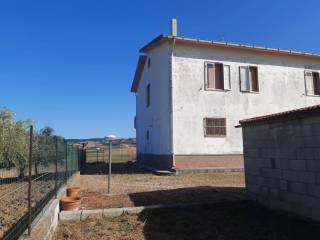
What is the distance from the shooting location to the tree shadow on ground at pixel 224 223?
20.8 ft

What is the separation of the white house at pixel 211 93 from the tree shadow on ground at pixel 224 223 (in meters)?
9.78

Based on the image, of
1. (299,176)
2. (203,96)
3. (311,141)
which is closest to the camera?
(311,141)

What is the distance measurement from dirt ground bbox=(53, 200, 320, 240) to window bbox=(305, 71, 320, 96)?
16.5 m

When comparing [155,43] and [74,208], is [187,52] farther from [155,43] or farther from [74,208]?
[74,208]

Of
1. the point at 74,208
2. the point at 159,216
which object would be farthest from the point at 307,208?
the point at 74,208

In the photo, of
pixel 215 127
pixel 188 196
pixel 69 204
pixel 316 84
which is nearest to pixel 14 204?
pixel 69 204

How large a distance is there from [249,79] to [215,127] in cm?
367

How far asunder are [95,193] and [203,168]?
8.85 metres

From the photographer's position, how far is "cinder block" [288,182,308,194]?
7.09 metres

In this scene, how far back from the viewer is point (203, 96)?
19594mm

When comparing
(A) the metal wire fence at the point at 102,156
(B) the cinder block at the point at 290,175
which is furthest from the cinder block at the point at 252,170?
(A) the metal wire fence at the point at 102,156

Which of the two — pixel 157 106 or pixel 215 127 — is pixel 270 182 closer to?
pixel 215 127

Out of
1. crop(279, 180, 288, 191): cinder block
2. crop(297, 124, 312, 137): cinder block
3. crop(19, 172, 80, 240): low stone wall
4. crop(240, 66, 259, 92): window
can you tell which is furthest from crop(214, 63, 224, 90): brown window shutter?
crop(19, 172, 80, 240): low stone wall

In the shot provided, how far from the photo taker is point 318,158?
6.71 m
